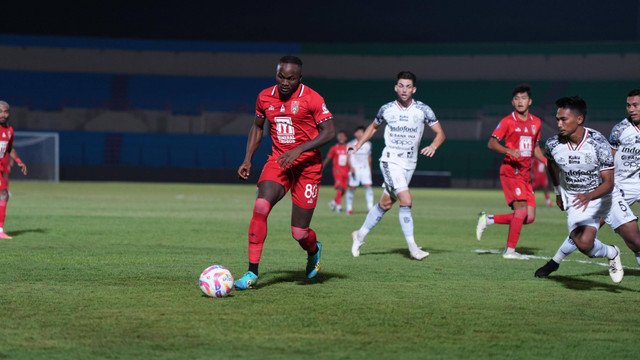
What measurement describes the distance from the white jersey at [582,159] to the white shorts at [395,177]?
9.08 feet

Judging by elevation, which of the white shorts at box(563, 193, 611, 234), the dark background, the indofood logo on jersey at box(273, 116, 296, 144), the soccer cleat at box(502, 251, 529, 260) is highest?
the dark background

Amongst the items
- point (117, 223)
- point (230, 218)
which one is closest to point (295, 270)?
point (117, 223)

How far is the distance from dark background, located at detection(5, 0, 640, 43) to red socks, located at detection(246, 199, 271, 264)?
43.6m

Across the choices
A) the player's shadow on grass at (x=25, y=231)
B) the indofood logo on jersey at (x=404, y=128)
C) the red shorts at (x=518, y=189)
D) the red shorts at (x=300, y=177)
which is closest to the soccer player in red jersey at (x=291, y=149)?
the red shorts at (x=300, y=177)

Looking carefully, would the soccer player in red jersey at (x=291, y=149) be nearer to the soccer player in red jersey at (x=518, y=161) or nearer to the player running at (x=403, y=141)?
the player running at (x=403, y=141)

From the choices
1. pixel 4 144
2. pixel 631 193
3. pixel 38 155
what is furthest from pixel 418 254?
pixel 38 155

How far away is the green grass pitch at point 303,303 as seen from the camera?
446cm

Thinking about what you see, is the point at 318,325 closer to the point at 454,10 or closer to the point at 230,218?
the point at 230,218

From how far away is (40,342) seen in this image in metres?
4.46

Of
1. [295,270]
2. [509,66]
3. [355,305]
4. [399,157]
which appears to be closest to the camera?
[355,305]

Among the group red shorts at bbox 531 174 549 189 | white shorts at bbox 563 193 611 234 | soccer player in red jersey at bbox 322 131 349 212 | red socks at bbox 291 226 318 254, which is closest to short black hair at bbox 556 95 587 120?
white shorts at bbox 563 193 611 234

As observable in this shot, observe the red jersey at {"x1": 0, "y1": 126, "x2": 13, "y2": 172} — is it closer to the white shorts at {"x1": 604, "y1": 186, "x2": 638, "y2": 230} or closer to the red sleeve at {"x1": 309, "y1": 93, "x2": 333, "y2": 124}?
the red sleeve at {"x1": 309, "y1": 93, "x2": 333, "y2": 124}

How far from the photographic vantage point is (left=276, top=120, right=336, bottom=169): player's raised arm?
6285mm

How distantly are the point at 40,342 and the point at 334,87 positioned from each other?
46.1 meters
